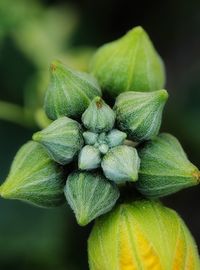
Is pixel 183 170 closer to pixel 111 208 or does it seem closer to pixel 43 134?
pixel 111 208

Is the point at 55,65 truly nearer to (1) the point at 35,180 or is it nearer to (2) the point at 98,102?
(2) the point at 98,102

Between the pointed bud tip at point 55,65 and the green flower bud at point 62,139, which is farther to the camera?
the pointed bud tip at point 55,65

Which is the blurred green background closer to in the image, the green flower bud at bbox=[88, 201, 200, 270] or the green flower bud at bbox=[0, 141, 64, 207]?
the green flower bud at bbox=[0, 141, 64, 207]

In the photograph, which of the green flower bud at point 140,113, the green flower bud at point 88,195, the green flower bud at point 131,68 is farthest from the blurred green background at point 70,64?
the green flower bud at point 88,195

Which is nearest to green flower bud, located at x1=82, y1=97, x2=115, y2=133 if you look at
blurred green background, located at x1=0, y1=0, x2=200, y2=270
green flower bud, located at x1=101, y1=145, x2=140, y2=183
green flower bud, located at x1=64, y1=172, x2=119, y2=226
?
green flower bud, located at x1=101, y1=145, x2=140, y2=183

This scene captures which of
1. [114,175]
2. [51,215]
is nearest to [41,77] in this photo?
[51,215]

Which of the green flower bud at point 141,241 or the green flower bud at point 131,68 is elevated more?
the green flower bud at point 131,68

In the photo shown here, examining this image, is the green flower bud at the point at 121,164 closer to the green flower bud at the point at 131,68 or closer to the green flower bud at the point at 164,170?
the green flower bud at the point at 164,170
